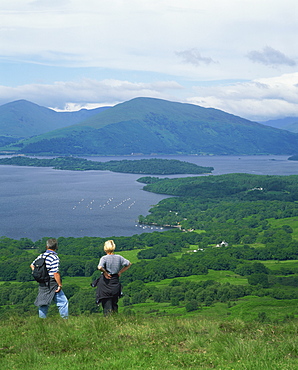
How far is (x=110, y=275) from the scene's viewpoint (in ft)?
52.6

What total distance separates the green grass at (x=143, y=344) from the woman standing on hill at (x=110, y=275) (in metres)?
0.68

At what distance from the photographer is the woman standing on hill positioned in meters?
15.9

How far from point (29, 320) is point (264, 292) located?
69.3m

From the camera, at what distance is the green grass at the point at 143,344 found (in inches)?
464

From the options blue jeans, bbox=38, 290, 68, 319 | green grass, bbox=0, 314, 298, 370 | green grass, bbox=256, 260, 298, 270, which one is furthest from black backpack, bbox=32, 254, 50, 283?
green grass, bbox=256, 260, 298, 270

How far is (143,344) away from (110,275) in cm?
322

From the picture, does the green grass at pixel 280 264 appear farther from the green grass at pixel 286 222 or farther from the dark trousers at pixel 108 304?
the dark trousers at pixel 108 304

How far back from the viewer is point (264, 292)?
261 ft

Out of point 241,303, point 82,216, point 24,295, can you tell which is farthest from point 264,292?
point 82,216

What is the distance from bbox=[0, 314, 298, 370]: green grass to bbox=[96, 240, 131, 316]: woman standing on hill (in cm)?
68

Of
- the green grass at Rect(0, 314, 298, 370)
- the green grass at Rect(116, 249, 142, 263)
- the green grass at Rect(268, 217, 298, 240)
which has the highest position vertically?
the green grass at Rect(0, 314, 298, 370)

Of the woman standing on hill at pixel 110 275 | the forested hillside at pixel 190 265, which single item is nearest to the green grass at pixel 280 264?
the forested hillside at pixel 190 265

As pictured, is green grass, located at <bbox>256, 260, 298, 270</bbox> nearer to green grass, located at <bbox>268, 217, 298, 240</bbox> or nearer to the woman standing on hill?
green grass, located at <bbox>268, 217, 298, 240</bbox>

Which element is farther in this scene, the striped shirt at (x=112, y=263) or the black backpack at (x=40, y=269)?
the striped shirt at (x=112, y=263)
